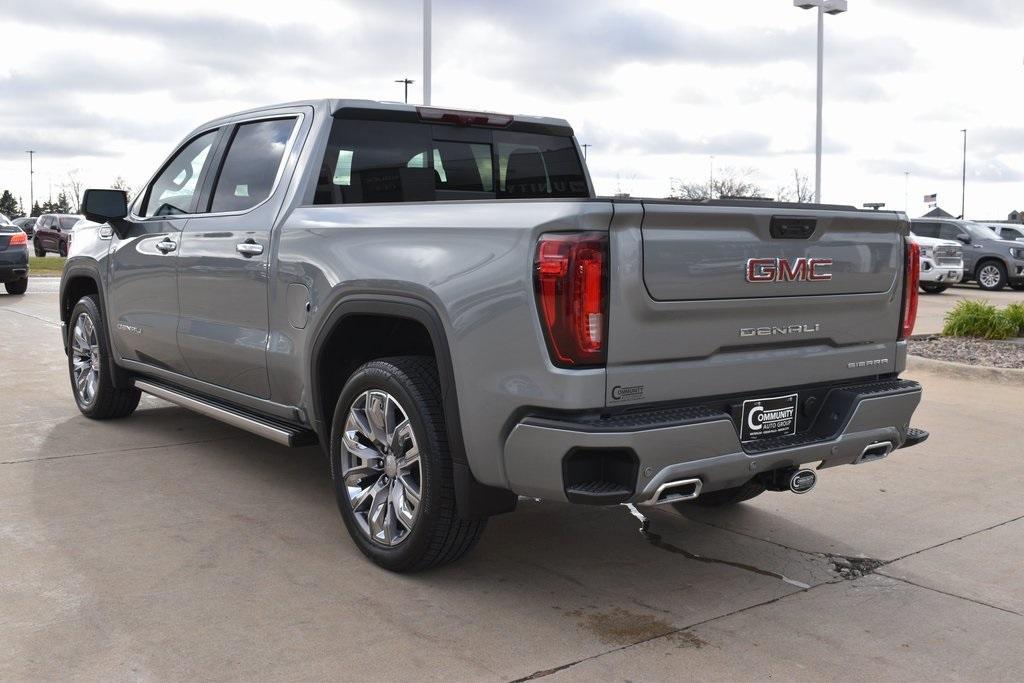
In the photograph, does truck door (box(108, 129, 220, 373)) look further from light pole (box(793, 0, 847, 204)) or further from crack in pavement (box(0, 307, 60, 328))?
light pole (box(793, 0, 847, 204))

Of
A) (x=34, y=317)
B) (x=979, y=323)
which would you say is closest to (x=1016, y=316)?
(x=979, y=323)

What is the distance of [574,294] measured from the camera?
3.45 meters

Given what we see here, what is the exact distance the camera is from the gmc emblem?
3.82 m

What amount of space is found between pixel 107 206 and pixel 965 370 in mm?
7372

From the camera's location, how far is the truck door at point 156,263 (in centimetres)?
594

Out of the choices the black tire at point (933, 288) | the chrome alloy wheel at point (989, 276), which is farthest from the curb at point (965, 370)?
the chrome alloy wheel at point (989, 276)

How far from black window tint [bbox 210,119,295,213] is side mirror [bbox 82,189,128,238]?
1.07 metres

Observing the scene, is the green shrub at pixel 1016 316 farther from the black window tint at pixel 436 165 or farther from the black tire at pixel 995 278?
the black tire at pixel 995 278

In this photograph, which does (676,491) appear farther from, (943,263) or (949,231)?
(949,231)

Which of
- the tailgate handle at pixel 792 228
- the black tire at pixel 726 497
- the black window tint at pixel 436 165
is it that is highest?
the black window tint at pixel 436 165

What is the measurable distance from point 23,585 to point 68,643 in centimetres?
64

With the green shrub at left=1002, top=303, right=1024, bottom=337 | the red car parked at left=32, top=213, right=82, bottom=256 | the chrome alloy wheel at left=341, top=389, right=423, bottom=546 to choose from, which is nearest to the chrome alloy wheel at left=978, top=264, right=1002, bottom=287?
the green shrub at left=1002, top=303, right=1024, bottom=337

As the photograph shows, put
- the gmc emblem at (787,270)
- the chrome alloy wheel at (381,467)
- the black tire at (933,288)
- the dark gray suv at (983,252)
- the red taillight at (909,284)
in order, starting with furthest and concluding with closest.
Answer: the dark gray suv at (983,252)
the black tire at (933,288)
the red taillight at (909,284)
the chrome alloy wheel at (381,467)
the gmc emblem at (787,270)

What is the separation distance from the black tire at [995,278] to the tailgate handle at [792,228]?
22762 millimetres
